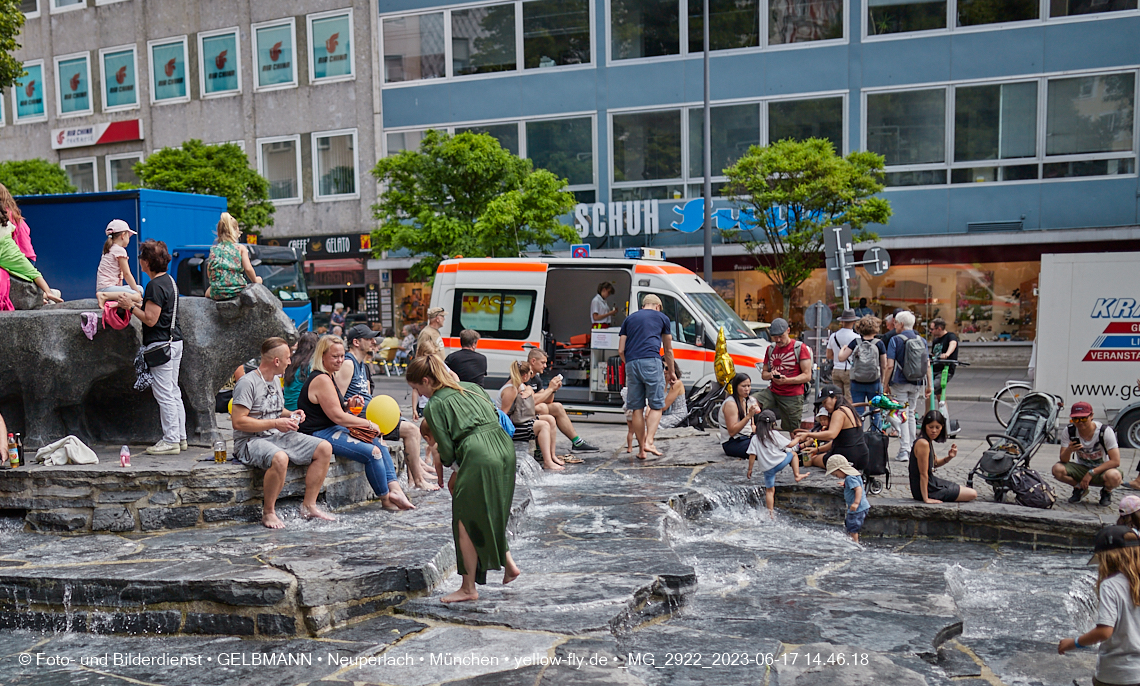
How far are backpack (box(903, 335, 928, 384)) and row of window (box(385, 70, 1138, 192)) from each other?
13406 mm

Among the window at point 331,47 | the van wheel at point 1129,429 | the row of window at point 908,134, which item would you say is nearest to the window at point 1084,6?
the row of window at point 908,134

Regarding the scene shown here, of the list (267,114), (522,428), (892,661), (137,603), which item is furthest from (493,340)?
(267,114)

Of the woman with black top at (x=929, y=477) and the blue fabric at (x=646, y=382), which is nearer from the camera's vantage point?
the woman with black top at (x=929, y=477)

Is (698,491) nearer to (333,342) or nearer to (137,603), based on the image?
(333,342)

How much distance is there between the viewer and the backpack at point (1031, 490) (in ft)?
27.9

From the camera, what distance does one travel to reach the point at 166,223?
1609cm

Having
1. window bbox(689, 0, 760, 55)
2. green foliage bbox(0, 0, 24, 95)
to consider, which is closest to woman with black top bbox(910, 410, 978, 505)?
green foliage bbox(0, 0, 24, 95)

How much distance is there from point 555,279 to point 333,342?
33.8 ft

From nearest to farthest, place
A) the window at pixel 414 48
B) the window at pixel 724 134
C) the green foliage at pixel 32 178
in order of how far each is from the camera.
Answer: the window at pixel 724 134 → the window at pixel 414 48 → the green foliage at pixel 32 178

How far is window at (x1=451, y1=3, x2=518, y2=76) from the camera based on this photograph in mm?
26609

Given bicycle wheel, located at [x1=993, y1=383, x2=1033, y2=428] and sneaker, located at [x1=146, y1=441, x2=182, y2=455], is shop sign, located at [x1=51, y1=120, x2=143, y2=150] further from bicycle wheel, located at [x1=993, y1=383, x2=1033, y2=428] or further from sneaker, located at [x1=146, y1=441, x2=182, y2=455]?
bicycle wheel, located at [x1=993, y1=383, x2=1033, y2=428]

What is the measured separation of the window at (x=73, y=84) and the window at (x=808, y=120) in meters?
24.2

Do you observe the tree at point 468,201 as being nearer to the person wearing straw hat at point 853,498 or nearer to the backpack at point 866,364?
the backpack at point 866,364

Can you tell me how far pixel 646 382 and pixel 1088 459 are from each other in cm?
449
